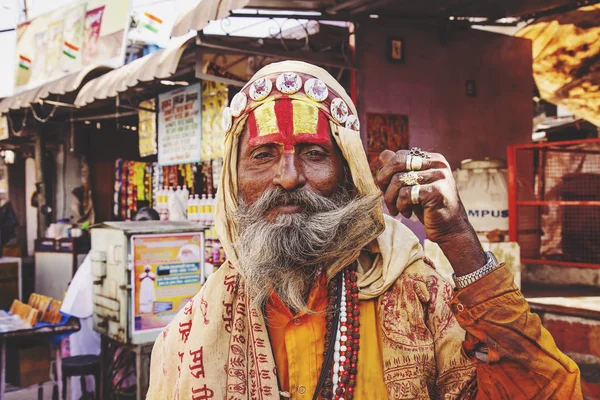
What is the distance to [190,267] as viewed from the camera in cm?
472

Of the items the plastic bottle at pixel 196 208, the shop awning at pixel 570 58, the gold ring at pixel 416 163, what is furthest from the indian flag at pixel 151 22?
the gold ring at pixel 416 163

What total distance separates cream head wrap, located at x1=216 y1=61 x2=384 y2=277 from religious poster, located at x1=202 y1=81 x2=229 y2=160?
443 cm

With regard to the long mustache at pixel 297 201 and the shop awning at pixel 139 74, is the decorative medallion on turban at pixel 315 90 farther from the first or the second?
the shop awning at pixel 139 74

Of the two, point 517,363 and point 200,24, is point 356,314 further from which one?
point 200,24

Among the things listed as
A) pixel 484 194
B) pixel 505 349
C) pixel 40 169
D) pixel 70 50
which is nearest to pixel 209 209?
pixel 70 50

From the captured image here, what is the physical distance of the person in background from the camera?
197 inches

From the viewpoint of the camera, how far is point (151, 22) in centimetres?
854

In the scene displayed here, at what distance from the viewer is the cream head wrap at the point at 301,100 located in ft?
5.44

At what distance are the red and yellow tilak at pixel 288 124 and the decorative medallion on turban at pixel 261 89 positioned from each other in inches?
1.4

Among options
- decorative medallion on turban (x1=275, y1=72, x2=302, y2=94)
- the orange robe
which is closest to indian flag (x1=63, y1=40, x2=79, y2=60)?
decorative medallion on turban (x1=275, y1=72, x2=302, y2=94)

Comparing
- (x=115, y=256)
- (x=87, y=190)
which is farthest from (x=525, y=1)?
(x=87, y=190)

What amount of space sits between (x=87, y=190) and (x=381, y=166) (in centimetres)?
1025

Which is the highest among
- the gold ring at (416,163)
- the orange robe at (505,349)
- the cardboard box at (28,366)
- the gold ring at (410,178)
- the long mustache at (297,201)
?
the gold ring at (416,163)

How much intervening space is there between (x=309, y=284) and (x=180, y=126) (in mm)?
5582
